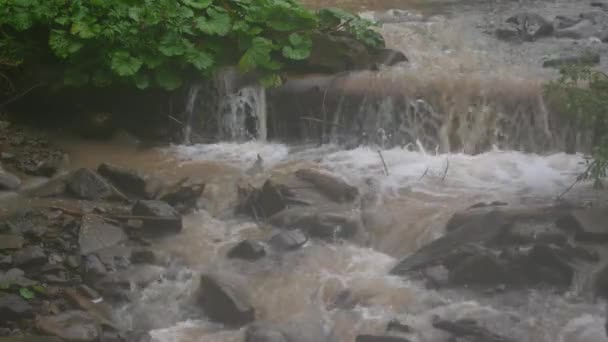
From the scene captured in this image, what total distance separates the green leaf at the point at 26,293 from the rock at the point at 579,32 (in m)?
8.17

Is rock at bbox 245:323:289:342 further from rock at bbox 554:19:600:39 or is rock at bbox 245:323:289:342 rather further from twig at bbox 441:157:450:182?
rock at bbox 554:19:600:39

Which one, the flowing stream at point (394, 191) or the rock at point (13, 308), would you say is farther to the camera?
the flowing stream at point (394, 191)

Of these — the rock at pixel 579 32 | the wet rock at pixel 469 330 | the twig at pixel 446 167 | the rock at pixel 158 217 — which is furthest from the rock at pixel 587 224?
the rock at pixel 579 32

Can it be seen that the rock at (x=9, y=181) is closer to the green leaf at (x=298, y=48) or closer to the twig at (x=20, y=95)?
the twig at (x=20, y=95)

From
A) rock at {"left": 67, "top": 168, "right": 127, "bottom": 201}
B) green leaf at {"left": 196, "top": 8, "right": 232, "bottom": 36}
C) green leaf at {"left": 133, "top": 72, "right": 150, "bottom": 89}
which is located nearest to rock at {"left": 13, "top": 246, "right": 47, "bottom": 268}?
rock at {"left": 67, "top": 168, "right": 127, "bottom": 201}

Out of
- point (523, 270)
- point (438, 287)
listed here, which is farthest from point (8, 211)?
point (523, 270)

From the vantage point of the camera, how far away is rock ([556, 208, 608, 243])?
21.1 feet

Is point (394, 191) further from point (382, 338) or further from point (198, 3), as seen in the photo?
point (198, 3)

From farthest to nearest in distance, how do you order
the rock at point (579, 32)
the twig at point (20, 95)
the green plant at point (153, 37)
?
the rock at point (579, 32), the twig at point (20, 95), the green plant at point (153, 37)

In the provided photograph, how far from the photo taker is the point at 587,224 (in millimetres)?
6520

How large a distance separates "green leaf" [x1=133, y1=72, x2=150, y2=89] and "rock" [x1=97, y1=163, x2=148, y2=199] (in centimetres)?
122

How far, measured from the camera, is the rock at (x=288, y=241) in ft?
22.5

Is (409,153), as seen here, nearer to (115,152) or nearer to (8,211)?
(115,152)

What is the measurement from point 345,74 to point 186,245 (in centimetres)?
339
